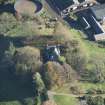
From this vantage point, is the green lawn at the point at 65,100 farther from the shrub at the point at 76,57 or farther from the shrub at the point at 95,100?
the shrub at the point at 76,57

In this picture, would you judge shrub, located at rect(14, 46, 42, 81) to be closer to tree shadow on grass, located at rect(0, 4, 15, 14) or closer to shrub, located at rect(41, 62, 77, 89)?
shrub, located at rect(41, 62, 77, 89)

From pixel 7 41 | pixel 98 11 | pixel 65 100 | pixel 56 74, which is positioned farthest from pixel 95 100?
pixel 98 11

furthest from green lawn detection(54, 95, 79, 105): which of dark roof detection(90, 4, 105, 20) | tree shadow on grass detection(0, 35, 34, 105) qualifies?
dark roof detection(90, 4, 105, 20)

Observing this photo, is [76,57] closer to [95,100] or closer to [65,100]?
[65,100]

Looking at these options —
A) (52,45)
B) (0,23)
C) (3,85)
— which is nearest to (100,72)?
(52,45)

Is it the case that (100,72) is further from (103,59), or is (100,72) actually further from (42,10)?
(42,10)

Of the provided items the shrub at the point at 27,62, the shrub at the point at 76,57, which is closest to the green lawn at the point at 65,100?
the shrub at the point at 76,57
